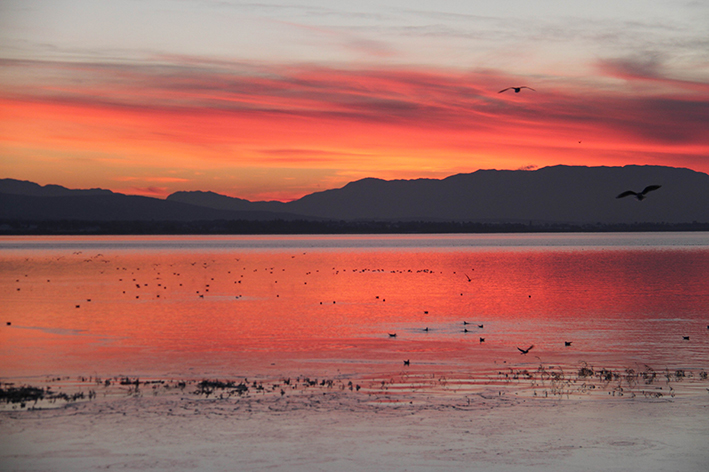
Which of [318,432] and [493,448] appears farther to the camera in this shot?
[318,432]

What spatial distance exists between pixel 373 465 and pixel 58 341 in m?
21.6

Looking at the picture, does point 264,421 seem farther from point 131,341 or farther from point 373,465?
point 131,341

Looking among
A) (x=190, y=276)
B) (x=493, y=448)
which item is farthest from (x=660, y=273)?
(x=493, y=448)

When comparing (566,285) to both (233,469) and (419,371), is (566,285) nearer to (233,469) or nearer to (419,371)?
(419,371)

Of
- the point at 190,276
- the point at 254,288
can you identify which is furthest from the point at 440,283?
the point at 190,276

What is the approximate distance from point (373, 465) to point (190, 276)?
61.6m

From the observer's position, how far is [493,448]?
1483 centimetres

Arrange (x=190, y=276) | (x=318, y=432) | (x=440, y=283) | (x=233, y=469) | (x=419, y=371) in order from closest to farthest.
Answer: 1. (x=233, y=469)
2. (x=318, y=432)
3. (x=419, y=371)
4. (x=440, y=283)
5. (x=190, y=276)

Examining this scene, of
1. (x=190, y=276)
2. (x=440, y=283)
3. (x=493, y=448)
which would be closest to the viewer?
(x=493, y=448)

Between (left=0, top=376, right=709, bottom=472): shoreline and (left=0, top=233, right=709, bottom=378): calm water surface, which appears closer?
(left=0, top=376, right=709, bottom=472): shoreline

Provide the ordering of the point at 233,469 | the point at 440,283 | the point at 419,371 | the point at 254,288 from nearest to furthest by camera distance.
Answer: the point at 233,469 → the point at 419,371 → the point at 254,288 → the point at 440,283

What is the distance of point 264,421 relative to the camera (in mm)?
16812

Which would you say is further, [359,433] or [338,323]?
[338,323]

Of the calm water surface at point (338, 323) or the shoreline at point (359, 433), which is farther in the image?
the calm water surface at point (338, 323)
